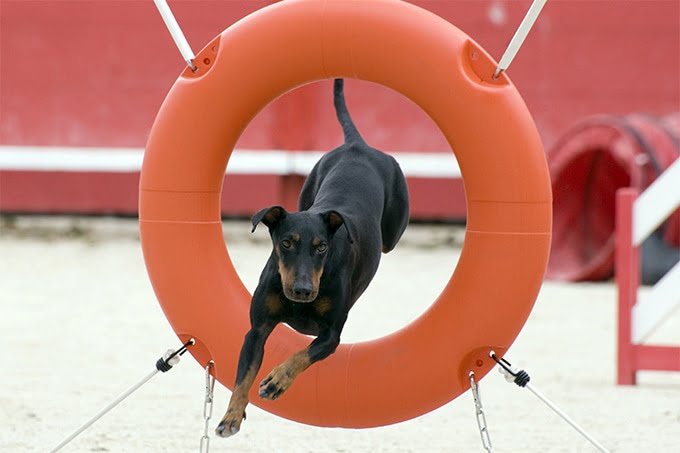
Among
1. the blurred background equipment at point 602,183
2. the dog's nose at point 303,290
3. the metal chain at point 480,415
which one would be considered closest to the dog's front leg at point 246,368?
the dog's nose at point 303,290

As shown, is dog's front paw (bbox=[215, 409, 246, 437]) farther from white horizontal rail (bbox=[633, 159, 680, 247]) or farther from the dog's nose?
white horizontal rail (bbox=[633, 159, 680, 247])

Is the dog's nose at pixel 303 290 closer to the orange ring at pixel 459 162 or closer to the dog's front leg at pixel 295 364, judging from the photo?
the dog's front leg at pixel 295 364

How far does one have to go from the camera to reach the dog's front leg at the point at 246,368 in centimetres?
315

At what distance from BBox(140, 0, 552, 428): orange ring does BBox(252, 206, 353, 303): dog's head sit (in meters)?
0.43

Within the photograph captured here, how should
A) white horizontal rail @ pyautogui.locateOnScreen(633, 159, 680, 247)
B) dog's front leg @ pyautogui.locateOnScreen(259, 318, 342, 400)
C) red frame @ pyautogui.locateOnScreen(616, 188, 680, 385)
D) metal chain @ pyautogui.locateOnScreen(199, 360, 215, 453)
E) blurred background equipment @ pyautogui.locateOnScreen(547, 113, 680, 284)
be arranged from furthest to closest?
1. blurred background equipment @ pyautogui.locateOnScreen(547, 113, 680, 284)
2. white horizontal rail @ pyautogui.locateOnScreen(633, 159, 680, 247)
3. red frame @ pyautogui.locateOnScreen(616, 188, 680, 385)
4. metal chain @ pyautogui.locateOnScreen(199, 360, 215, 453)
5. dog's front leg @ pyautogui.locateOnScreen(259, 318, 342, 400)

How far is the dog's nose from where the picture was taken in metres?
3.05

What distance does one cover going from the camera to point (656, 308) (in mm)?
5117

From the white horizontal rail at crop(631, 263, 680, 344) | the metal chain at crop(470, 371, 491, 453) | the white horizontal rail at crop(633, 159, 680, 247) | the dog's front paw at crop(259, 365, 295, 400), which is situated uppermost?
the white horizontal rail at crop(633, 159, 680, 247)

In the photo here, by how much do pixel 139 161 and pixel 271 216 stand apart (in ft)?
23.1

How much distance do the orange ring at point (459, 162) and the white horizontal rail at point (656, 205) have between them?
179cm

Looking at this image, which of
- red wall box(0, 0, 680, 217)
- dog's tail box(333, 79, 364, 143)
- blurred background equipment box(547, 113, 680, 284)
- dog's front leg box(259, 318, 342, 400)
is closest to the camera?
dog's front leg box(259, 318, 342, 400)

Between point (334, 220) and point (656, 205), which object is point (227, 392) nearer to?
point (656, 205)

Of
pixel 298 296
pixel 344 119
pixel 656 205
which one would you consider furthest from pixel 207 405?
pixel 656 205

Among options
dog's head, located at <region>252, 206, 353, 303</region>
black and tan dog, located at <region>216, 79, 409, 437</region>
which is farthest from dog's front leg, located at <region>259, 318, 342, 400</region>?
dog's head, located at <region>252, 206, 353, 303</region>
